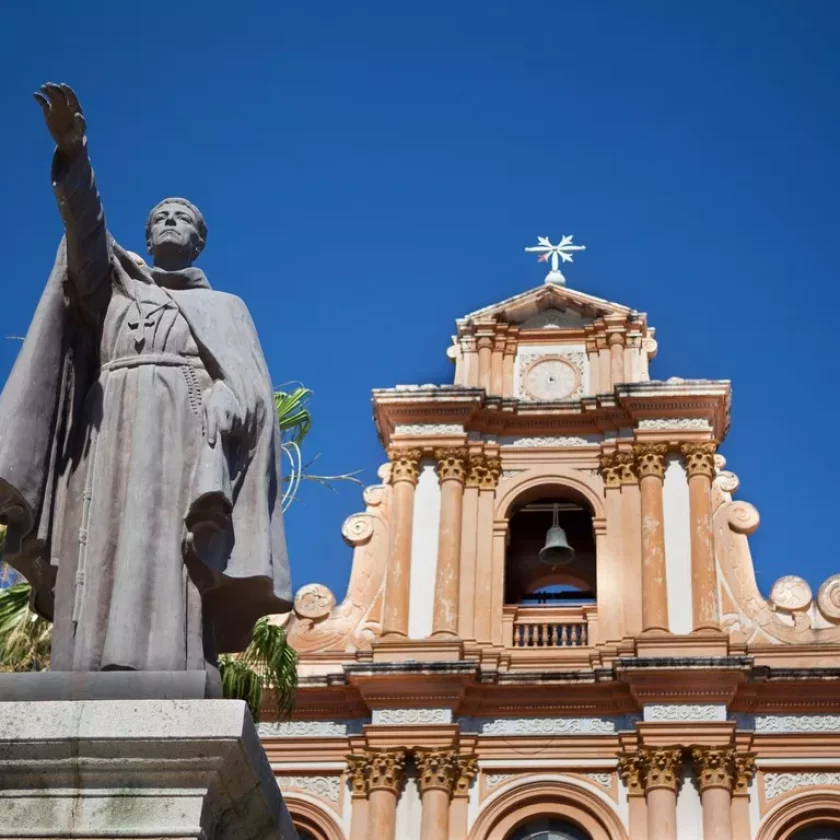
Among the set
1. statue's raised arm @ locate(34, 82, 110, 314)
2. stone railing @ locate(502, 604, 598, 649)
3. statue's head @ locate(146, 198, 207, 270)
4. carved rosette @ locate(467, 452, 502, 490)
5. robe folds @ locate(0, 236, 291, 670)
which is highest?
carved rosette @ locate(467, 452, 502, 490)

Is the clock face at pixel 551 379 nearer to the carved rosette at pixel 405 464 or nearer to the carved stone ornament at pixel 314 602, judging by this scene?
the carved rosette at pixel 405 464

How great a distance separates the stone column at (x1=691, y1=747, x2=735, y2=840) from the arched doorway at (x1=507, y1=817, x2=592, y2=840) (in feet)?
4.66

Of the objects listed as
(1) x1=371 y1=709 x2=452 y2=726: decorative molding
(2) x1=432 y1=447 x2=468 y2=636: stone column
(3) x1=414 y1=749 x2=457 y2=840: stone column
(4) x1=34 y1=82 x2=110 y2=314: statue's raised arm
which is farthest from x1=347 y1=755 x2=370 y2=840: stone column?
(4) x1=34 y1=82 x2=110 y2=314: statue's raised arm

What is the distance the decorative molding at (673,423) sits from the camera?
69.8 feet

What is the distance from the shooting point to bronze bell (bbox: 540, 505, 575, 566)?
20.0 m

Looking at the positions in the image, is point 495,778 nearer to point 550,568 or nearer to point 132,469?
point 550,568

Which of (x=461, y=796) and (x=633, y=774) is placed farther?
(x=461, y=796)

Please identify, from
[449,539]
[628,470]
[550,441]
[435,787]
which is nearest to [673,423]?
[628,470]

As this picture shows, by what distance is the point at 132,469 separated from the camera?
4680 millimetres

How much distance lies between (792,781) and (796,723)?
69 cm

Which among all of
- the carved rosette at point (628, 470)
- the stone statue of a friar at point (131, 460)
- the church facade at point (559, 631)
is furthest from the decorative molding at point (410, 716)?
the stone statue of a friar at point (131, 460)

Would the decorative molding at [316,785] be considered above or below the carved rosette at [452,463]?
below

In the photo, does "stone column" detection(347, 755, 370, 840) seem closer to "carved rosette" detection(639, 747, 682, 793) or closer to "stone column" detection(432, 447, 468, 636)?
"stone column" detection(432, 447, 468, 636)

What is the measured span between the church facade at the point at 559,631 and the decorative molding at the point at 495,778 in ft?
0.09
